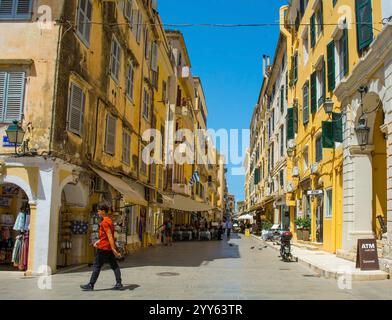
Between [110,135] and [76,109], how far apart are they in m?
3.79

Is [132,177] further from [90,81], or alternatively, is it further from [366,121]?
[366,121]

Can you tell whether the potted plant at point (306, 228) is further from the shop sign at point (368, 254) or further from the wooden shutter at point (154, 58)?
the shop sign at point (368, 254)

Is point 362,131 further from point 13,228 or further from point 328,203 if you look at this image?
point 13,228

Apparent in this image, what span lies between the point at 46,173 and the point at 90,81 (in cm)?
400

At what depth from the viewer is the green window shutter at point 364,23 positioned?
1511 cm

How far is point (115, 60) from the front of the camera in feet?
61.5

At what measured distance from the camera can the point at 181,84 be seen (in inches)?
1594

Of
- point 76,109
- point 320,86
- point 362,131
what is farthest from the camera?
point 320,86

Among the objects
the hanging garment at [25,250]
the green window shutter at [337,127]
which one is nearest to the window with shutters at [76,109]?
the hanging garment at [25,250]

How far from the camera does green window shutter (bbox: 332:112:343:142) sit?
1857 centimetres

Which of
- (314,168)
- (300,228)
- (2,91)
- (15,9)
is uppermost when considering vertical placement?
(15,9)

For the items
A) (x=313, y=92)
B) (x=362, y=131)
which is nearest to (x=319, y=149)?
(x=313, y=92)

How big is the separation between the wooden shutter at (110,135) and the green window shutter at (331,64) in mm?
9304
